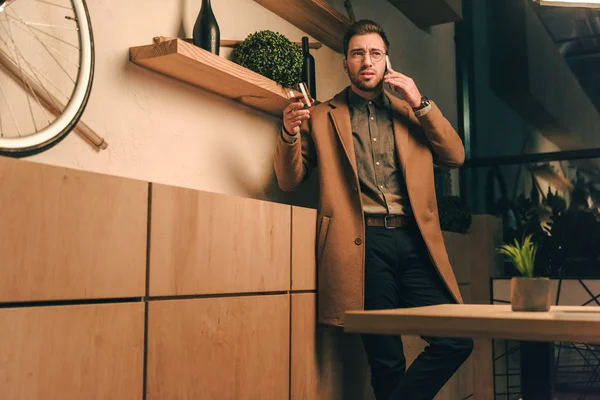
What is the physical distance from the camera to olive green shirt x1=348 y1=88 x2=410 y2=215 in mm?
2566

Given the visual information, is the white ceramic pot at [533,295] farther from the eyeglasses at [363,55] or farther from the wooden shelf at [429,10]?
the wooden shelf at [429,10]

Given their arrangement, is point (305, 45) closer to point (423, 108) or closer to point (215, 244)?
point (423, 108)

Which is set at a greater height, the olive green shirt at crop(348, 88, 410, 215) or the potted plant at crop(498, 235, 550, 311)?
the olive green shirt at crop(348, 88, 410, 215)

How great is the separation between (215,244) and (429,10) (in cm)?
278

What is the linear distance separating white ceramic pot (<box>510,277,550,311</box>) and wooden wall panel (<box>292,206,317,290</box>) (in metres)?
1.01

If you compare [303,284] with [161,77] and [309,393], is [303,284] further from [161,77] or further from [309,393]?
[161,77]

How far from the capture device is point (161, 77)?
2305 mm

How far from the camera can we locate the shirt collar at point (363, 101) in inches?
107

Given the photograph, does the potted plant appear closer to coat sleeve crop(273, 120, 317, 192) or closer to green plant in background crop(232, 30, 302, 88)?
coat sleeve crop(273, 120, 317, 192)

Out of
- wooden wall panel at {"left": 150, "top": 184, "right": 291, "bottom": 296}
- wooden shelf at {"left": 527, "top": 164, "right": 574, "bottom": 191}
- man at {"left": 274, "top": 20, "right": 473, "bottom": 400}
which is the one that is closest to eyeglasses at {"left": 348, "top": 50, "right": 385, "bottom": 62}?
man at {"left": 274, "top": 20, "right": 473, "bottom": 400}

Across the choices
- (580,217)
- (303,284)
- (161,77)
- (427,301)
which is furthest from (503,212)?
(161,77)

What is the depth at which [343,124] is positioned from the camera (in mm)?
2633

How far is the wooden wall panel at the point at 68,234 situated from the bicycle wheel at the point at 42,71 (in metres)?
0.28

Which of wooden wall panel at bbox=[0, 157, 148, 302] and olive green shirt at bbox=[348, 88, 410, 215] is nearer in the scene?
wooden wall panel at bbox=[0, 157, 148, 302]
